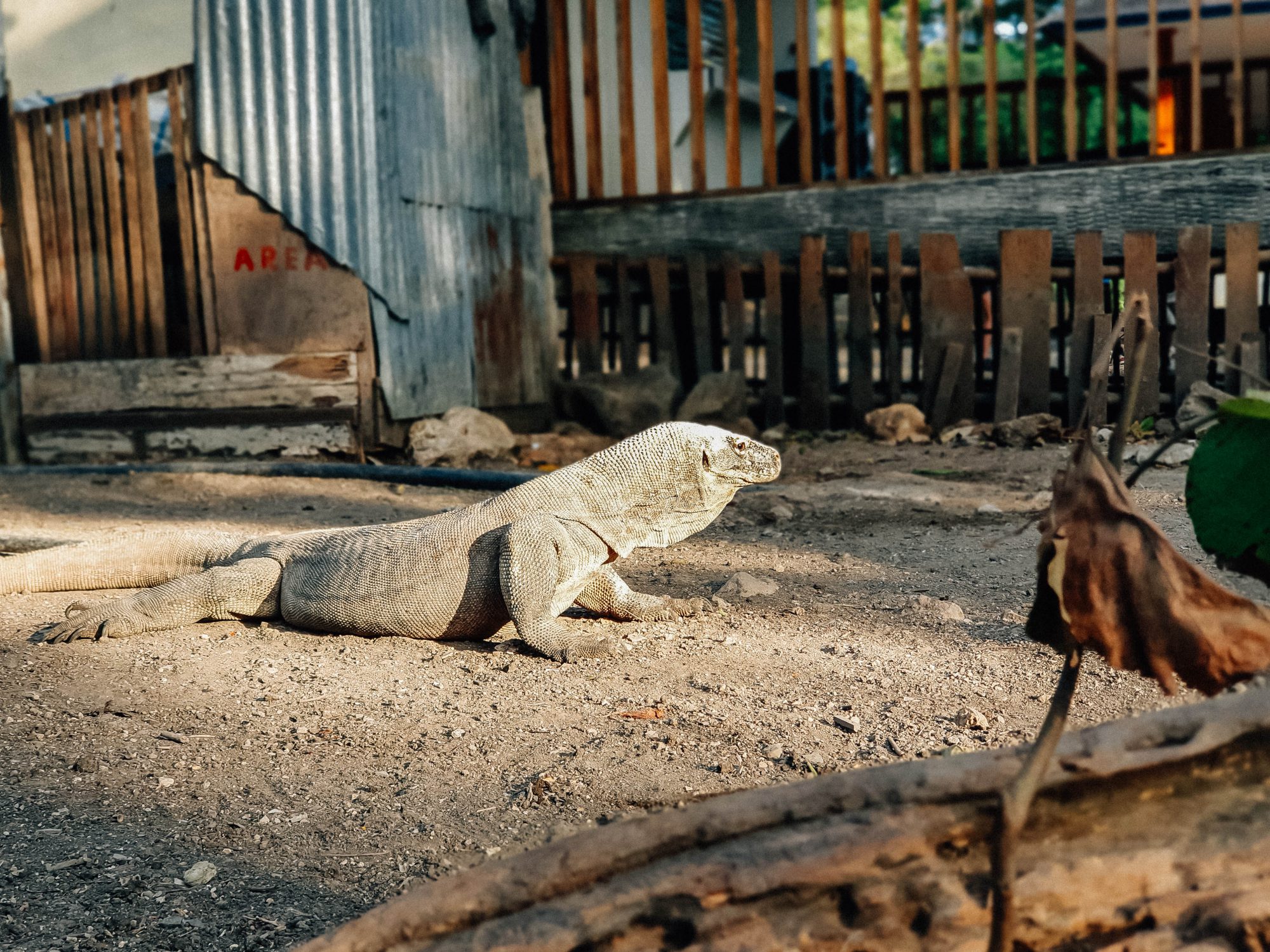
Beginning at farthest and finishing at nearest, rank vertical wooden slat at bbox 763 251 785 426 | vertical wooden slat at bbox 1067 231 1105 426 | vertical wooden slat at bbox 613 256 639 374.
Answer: vertical wooden slat at bbox 613 256 639 374
vertical wooden slat at bbox 763 251 785 426
vertical wooden slat at bbox 1067 231 1105 426

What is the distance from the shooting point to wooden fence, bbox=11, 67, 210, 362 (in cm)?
857

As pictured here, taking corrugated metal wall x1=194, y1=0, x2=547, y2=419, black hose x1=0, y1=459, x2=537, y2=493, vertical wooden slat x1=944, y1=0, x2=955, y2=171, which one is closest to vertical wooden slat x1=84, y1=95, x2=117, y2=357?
corrugated metal wall x1=194, y1=0, x2=547, y2=419

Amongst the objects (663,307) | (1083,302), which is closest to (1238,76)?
(1083,302)

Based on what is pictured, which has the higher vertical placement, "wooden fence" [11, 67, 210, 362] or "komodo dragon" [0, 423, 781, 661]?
"wooden fence" [11, 67, 210, 362]

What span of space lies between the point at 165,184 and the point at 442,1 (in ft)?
8.07

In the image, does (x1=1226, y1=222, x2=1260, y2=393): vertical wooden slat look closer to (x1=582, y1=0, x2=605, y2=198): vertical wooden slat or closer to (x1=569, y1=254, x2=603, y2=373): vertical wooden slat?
(x1=569, y1=254, x2=603, y2=373): vertical wooden slat

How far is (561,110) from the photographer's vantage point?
11070mm

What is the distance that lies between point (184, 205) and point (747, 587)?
5530 mm

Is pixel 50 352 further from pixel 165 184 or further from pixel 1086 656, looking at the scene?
pixel 1086 656

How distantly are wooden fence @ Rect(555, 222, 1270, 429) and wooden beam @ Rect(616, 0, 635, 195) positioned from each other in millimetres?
837

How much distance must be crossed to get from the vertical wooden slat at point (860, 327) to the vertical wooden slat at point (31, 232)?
6.06m

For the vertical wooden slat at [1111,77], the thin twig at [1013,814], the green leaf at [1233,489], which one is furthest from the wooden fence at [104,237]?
the thin twig at [1013,814]

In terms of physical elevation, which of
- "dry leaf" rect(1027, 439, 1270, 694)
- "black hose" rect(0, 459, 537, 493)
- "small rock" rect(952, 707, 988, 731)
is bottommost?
"small rock" rect(952, 707, 988, 731)

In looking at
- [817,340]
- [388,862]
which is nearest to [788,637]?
[388,862]
